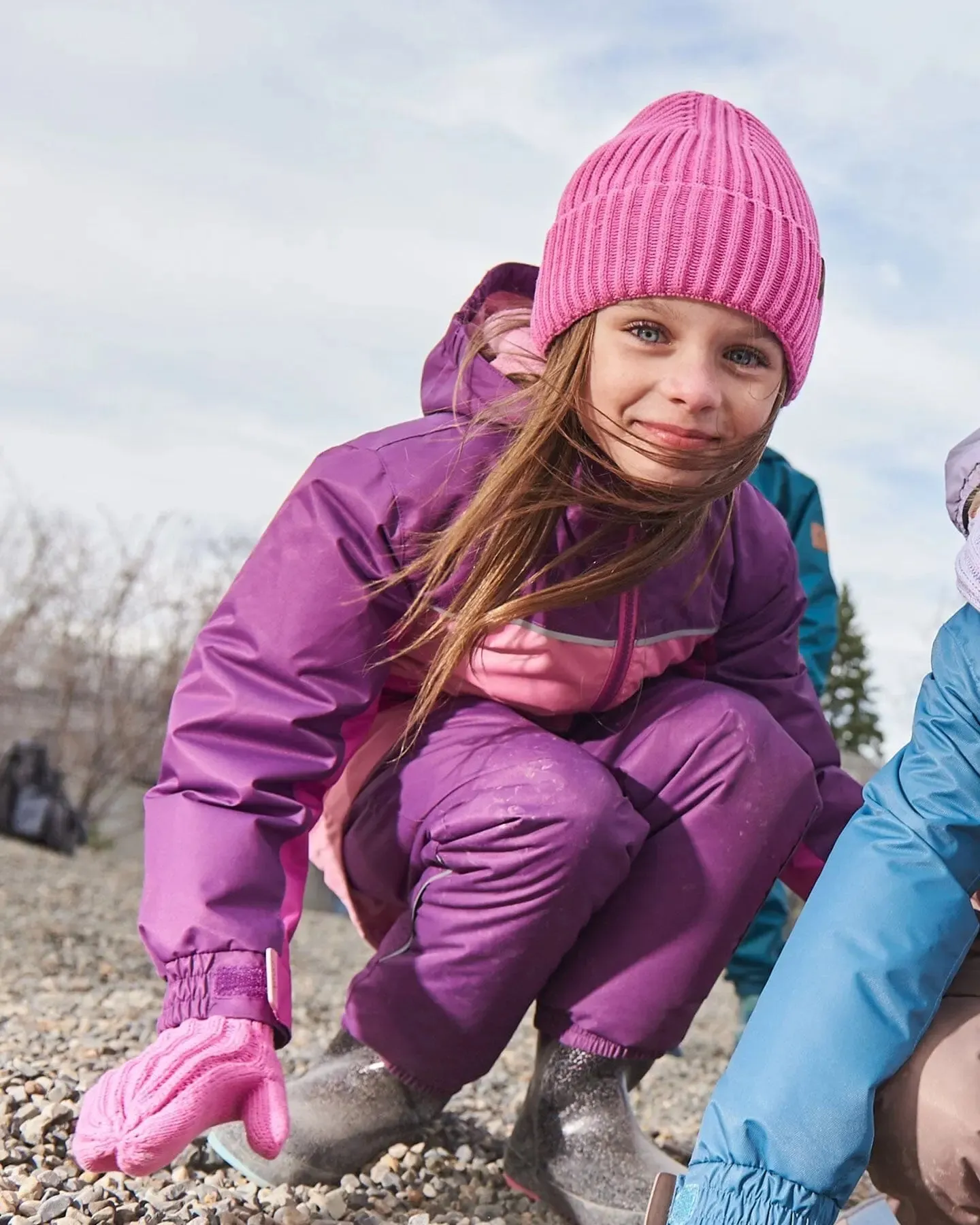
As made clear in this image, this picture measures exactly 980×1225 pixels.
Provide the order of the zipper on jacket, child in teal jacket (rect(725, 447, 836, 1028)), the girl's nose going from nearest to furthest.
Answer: the girl's nose
the zipper on jacket
child in teal jacket (rect(725, 447, 836, 1028))

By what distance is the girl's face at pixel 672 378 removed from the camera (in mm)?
1809

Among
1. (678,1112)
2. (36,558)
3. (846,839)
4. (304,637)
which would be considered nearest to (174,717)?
(304,637)

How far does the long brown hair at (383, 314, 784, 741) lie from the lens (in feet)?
6.08

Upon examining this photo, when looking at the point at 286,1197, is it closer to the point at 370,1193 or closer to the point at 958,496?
the point at 370,1193

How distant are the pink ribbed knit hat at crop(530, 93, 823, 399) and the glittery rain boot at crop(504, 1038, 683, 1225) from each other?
103 cm

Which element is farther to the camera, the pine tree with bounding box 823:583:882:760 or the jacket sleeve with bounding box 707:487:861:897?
the pine tree with bounding box 823:583:882:760

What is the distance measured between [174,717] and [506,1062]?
2.08m

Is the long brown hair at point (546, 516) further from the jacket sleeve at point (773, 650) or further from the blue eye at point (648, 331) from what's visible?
the jacket sleeve at point (773, 650)

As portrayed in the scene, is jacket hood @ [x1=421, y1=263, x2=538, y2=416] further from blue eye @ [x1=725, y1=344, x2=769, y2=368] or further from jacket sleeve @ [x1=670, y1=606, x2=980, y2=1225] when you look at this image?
jacket sleeve @ [x1=670, y1=606, x2=980, y2=1225]

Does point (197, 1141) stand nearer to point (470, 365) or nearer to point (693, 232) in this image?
point (470, 365)

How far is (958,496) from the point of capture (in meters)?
1.72

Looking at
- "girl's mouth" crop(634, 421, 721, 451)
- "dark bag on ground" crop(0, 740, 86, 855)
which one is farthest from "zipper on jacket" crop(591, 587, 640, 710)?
"dark bag on ground" crop(0, 740, 86, 855)

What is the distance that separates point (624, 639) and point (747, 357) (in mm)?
442

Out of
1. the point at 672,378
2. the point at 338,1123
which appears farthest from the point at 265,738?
the point at 672,378
